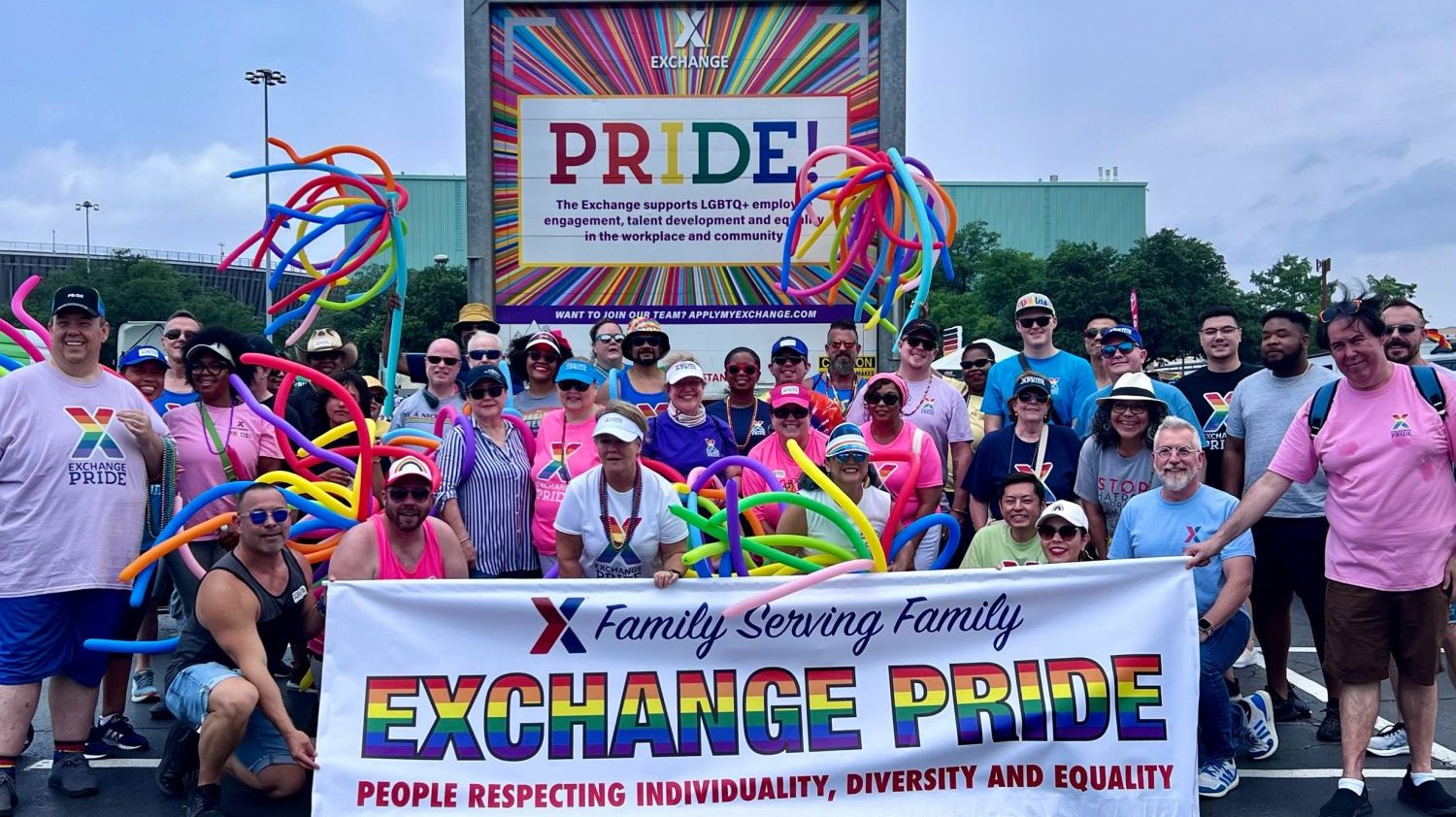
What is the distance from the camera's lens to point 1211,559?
525 centimetres

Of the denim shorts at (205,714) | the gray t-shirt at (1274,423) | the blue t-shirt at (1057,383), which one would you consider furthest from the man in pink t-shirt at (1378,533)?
the denim shorts at (205,714)

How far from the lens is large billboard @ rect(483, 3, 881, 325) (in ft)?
26.7

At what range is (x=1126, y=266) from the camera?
4819 cm

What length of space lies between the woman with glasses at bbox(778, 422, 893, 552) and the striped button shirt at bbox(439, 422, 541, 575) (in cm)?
125

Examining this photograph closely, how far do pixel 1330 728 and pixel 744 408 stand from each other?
3298mm

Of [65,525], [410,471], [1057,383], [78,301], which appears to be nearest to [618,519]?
[410,471]

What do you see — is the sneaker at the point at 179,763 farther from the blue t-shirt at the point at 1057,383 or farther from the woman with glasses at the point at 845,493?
the blue t-shirt at the point at 1057,383

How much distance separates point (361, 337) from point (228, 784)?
1479 inches

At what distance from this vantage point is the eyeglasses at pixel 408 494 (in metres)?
4.96

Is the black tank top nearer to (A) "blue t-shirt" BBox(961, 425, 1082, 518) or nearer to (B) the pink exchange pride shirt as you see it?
(A) "blue t-shirt" BBox(961, 425, 1082, 518)

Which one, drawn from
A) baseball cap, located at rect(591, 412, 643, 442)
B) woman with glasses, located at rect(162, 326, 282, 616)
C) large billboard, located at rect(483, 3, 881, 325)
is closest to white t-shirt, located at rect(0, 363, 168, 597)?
woman with glasses, located at rect(162, 326, 282, 616)

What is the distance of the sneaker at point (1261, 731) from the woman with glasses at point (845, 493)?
2.01 m

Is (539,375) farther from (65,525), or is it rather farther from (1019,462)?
(1019,462)

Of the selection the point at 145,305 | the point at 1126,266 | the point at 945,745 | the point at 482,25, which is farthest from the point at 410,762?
the point at 145,305
